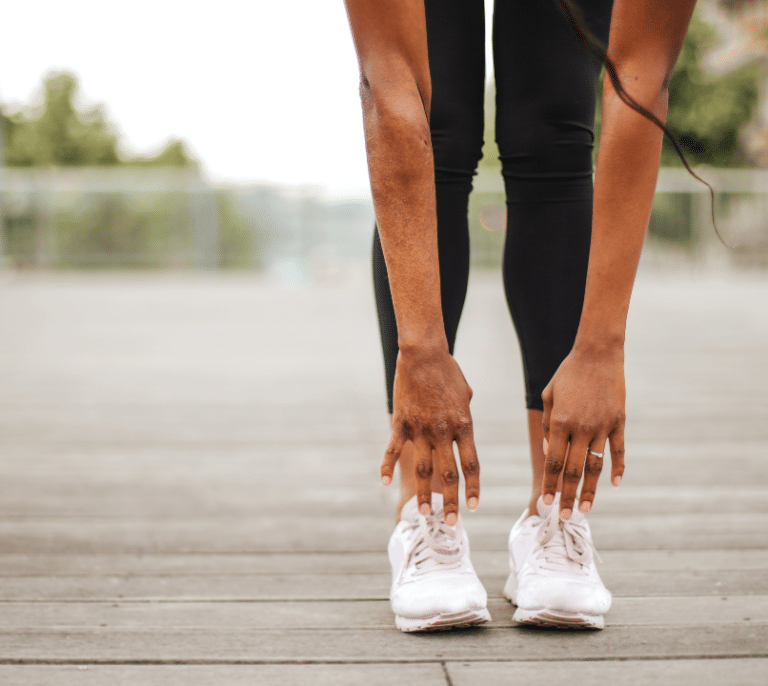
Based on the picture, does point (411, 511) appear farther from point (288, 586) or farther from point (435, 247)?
point (435, 247)

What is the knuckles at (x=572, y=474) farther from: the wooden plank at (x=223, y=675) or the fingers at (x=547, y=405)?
the wooden plank at (x=223, y=675)

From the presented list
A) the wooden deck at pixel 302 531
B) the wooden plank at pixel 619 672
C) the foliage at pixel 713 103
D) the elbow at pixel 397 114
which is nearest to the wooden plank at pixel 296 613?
the wooden deck at pixel 302 531

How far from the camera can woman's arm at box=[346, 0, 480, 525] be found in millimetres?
836

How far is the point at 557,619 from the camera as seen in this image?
35.8 inches

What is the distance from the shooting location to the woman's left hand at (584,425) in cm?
85

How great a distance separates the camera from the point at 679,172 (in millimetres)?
11383

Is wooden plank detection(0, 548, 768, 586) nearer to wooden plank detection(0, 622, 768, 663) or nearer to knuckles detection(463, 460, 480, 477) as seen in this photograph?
wooden plank detection(0, 622, 768, 663)

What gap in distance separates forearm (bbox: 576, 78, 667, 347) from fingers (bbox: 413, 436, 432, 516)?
202mm

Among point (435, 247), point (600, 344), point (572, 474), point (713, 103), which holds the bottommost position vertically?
point (572, 474)

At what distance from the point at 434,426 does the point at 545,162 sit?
42 cm

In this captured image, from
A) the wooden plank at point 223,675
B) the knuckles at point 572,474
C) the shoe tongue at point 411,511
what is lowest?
the wooden plank at point 223,675

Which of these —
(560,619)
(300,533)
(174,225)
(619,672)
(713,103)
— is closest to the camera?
(619,672)

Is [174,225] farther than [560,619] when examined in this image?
Yes

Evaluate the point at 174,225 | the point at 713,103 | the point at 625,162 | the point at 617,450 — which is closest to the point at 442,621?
the point at 617,450
